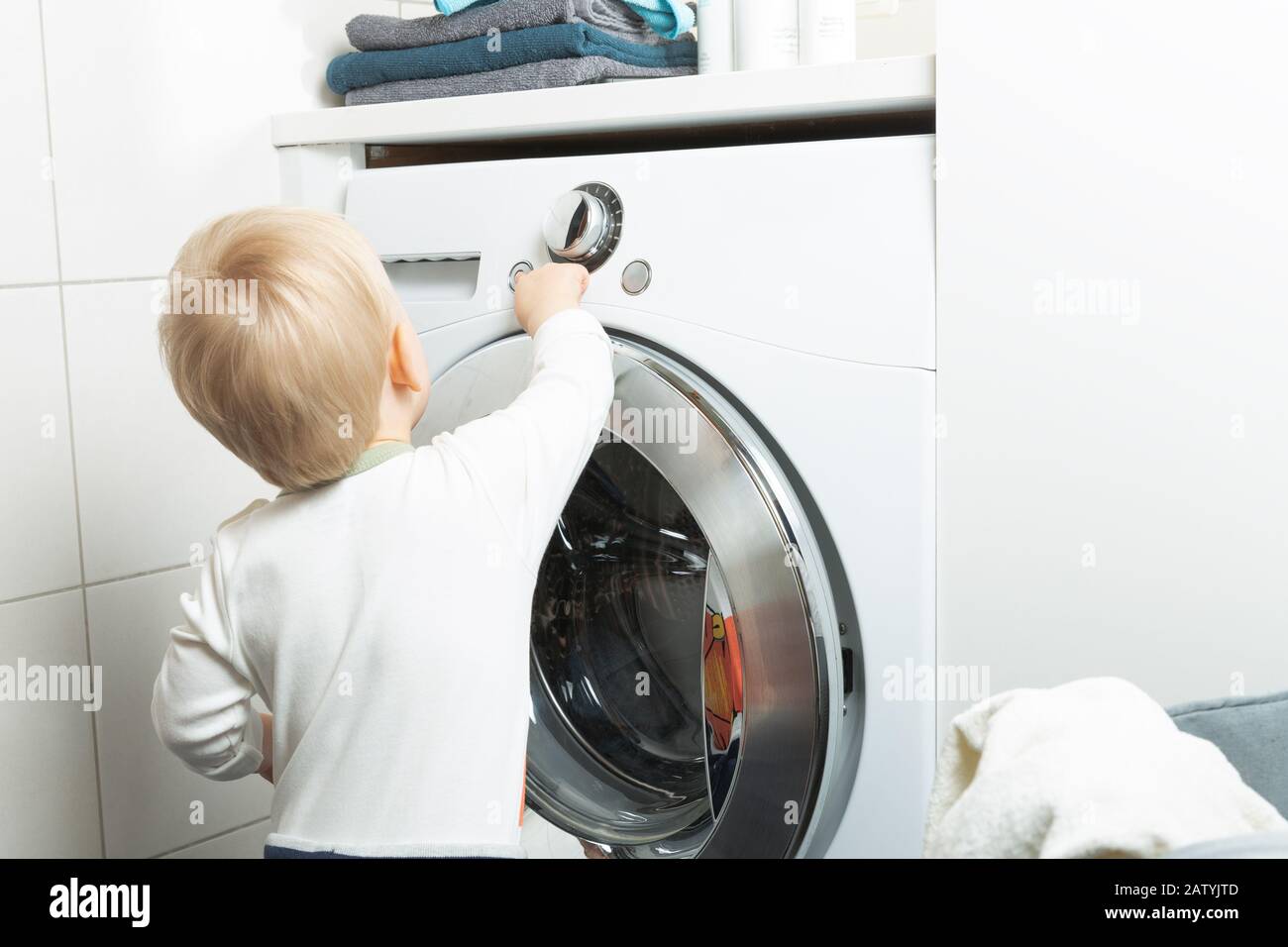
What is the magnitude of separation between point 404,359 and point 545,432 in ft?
0.39

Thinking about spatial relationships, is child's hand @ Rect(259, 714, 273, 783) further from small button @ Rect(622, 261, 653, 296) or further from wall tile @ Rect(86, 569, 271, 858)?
small button @ Rect(622, 261, 653, 296)

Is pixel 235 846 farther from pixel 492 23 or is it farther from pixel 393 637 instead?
pixel 492 23

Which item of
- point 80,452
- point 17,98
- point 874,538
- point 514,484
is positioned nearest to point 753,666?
point 874,538

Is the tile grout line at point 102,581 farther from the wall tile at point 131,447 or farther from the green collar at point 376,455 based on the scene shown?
the green collar at point 376,455

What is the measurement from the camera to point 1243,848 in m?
0.37

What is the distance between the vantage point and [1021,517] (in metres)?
0.82

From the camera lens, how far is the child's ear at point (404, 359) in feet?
2.77

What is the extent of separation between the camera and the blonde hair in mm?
759

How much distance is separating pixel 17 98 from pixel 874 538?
0.81 metres

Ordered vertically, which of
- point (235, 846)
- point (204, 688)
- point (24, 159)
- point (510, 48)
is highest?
point (510, 48)

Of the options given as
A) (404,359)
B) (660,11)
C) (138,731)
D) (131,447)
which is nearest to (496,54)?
(660,11)

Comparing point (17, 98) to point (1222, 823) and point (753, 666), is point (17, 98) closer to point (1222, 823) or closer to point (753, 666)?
point (753, 666)

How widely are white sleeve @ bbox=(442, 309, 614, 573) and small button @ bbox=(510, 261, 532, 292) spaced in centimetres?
13
